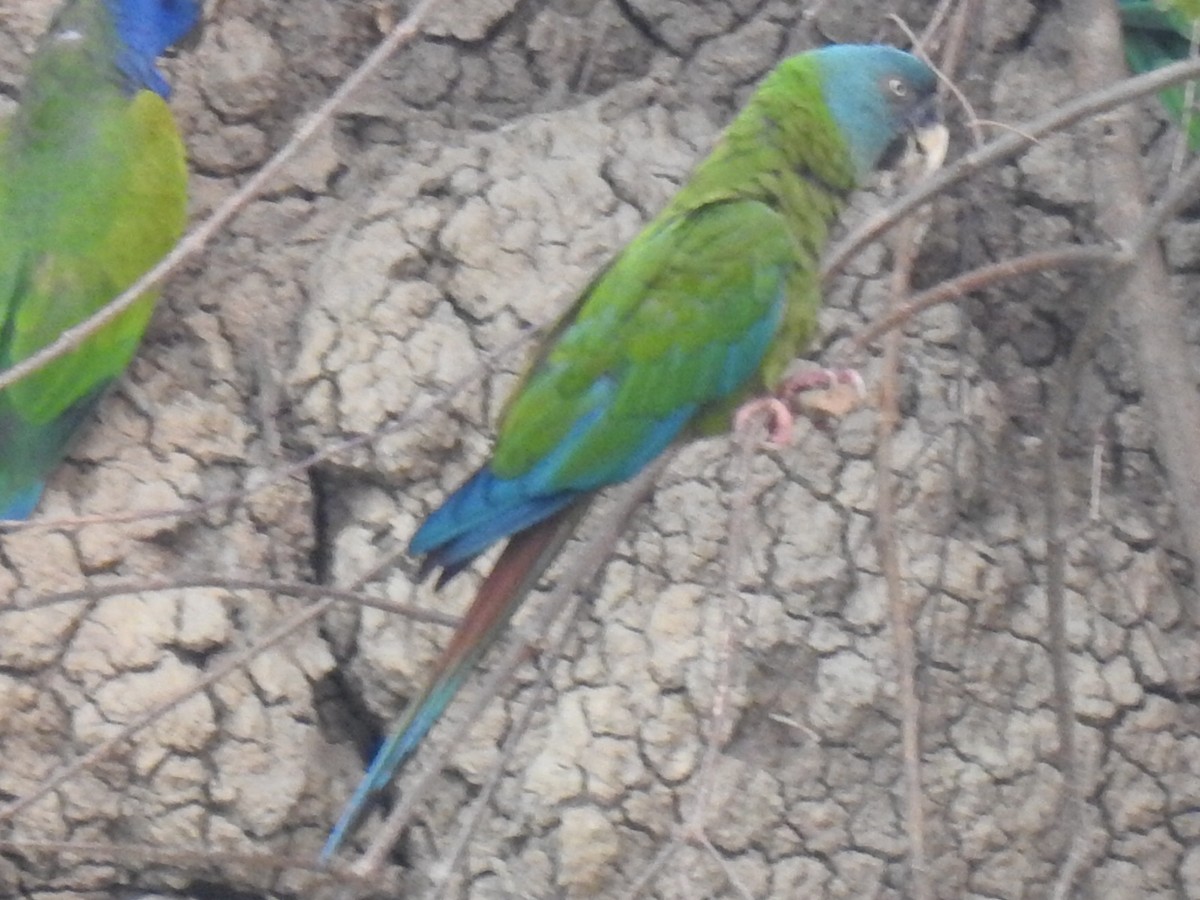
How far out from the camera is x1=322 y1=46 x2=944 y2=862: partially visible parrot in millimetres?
1860

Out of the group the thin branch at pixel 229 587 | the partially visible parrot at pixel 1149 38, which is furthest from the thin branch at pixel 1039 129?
the partially visible parrot at pixel 1149 38

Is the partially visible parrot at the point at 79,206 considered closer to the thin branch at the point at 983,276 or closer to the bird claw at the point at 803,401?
the bird claw at the point at 803,401

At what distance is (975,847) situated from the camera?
2201 millimetres

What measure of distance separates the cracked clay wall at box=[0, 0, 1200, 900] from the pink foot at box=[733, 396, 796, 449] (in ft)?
0.47

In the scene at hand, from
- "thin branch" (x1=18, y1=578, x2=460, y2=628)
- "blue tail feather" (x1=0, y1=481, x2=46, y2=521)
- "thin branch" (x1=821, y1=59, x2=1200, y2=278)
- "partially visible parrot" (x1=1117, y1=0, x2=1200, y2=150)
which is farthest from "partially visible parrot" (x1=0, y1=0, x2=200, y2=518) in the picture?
"partially visible parrot" (x1=1117, y1=0, x2=1200, y2=150)

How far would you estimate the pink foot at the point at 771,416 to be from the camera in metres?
1.91

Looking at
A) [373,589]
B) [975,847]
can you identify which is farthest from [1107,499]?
[373,589]

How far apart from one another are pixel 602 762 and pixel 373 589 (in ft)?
1.34

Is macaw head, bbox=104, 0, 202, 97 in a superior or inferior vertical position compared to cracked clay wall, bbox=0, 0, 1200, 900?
superior

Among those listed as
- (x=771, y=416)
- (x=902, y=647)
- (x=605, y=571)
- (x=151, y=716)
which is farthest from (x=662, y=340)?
(x=151, y=716)

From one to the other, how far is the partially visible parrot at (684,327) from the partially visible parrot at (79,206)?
690 millimetres

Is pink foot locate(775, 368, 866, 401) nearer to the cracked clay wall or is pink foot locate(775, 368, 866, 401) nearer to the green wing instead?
the green wing

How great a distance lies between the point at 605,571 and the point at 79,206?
94cm

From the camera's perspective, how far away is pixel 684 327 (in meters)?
1.98
